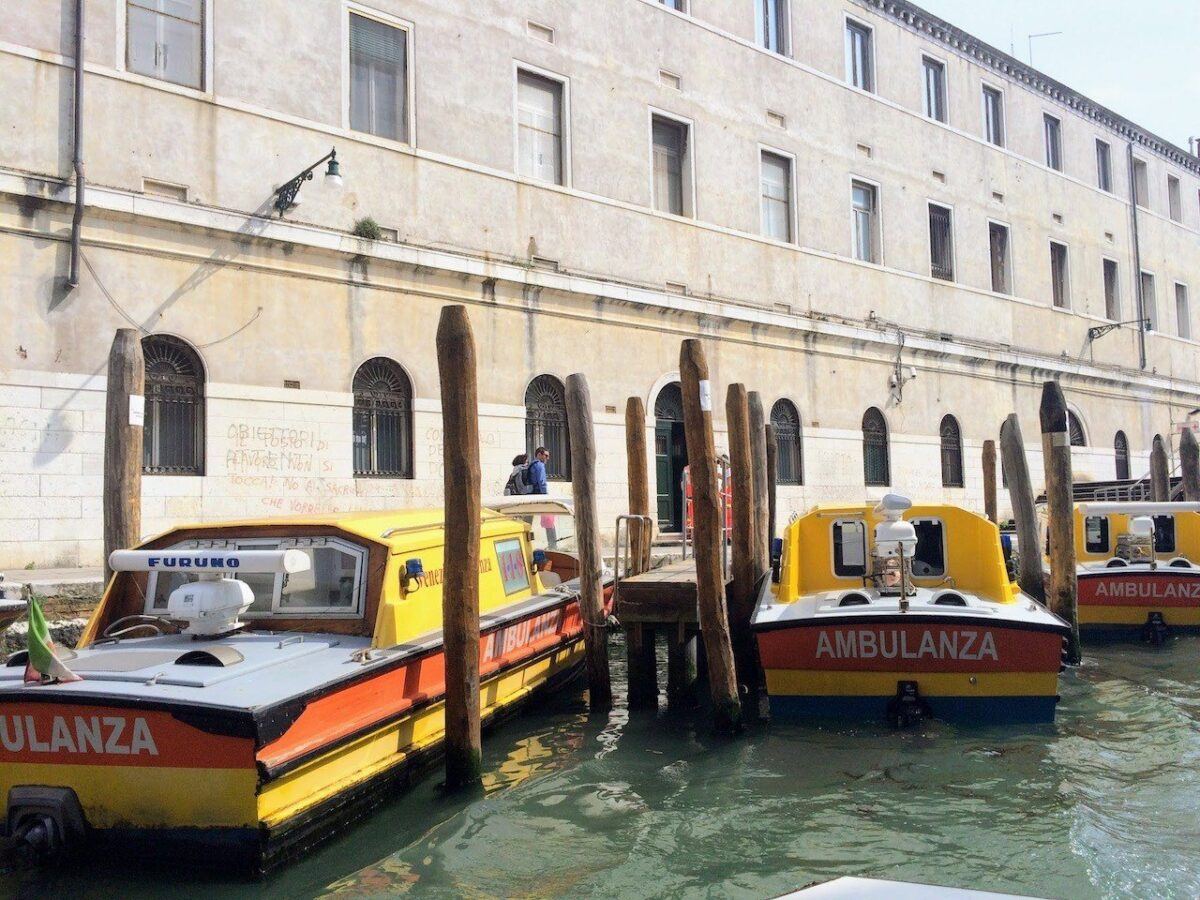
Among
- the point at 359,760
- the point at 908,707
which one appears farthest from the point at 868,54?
the point at 359,760

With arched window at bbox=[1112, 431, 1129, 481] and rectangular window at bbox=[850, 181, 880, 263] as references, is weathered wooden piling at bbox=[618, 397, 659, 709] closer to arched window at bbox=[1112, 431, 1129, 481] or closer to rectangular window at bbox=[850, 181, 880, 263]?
rectangular window at bbox=[850, 181, 880, 263]

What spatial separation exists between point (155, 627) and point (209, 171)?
6.86 meters

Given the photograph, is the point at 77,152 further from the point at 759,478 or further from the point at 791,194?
the point at 791,194

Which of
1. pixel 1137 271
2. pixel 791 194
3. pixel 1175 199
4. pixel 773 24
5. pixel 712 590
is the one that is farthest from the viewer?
pixel 1175 199

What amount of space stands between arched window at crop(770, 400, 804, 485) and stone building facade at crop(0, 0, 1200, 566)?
88mm

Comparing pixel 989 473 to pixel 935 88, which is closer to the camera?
pixel 989 473

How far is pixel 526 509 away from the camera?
11008 mm

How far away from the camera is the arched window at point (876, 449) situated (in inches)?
→ 762

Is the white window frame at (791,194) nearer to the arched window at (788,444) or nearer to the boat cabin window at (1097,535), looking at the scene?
the arched window at (788,444)

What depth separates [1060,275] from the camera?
82.1ft

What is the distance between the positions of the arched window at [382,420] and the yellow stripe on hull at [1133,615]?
25.4 ft

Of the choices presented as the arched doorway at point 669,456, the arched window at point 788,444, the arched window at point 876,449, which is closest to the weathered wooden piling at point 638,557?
the arched doorway at point 669,456

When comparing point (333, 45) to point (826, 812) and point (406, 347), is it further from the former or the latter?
point (826, 812)

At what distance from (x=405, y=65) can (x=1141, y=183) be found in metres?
22.5
